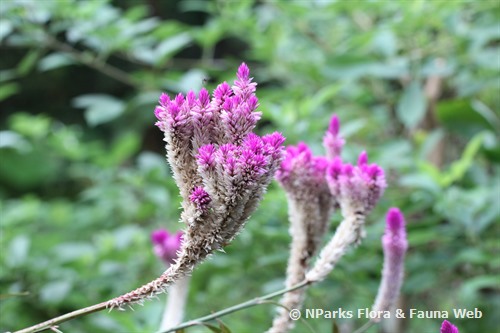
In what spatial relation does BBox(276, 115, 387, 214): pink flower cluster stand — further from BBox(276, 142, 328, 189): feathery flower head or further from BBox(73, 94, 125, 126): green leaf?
BBox(73, 94, 125, 126): green leaf

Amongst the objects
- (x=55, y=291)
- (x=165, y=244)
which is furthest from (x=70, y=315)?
(x=55, y=291)

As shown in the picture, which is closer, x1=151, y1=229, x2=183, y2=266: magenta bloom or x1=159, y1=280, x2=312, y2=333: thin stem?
x1=159, y1=280, x2=312, y2=333: thin stem

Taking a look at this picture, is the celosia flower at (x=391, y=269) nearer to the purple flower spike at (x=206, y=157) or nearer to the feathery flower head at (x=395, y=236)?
the feathery flower head at (x=395, y=236)

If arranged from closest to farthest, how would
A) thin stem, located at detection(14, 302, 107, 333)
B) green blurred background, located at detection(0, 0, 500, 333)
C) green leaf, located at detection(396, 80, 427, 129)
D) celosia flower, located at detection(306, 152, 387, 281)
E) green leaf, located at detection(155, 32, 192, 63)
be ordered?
1. thin stem, located at detection(14, 302, 107, 333)
2. celosia flower, located at detection(306, 152, 387, 281)
3. green blurred background, located at detection(0, 0, 500, 333)
4. green leaf, located at detection(396, 80, 427, 129)
5. green leaf, located at detection(155, 32, 192, 63)

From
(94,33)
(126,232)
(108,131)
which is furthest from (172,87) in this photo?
(108,131)

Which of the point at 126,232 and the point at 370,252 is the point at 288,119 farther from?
the point at 126,232

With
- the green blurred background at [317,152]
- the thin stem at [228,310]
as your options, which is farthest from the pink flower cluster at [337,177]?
the green blurred background at [317,152]

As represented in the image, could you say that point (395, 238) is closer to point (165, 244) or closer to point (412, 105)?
point (165, 244)

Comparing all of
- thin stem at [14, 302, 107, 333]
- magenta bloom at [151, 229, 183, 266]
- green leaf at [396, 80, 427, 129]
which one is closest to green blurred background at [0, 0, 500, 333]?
green leaf at [396, 80, 427, 129]
